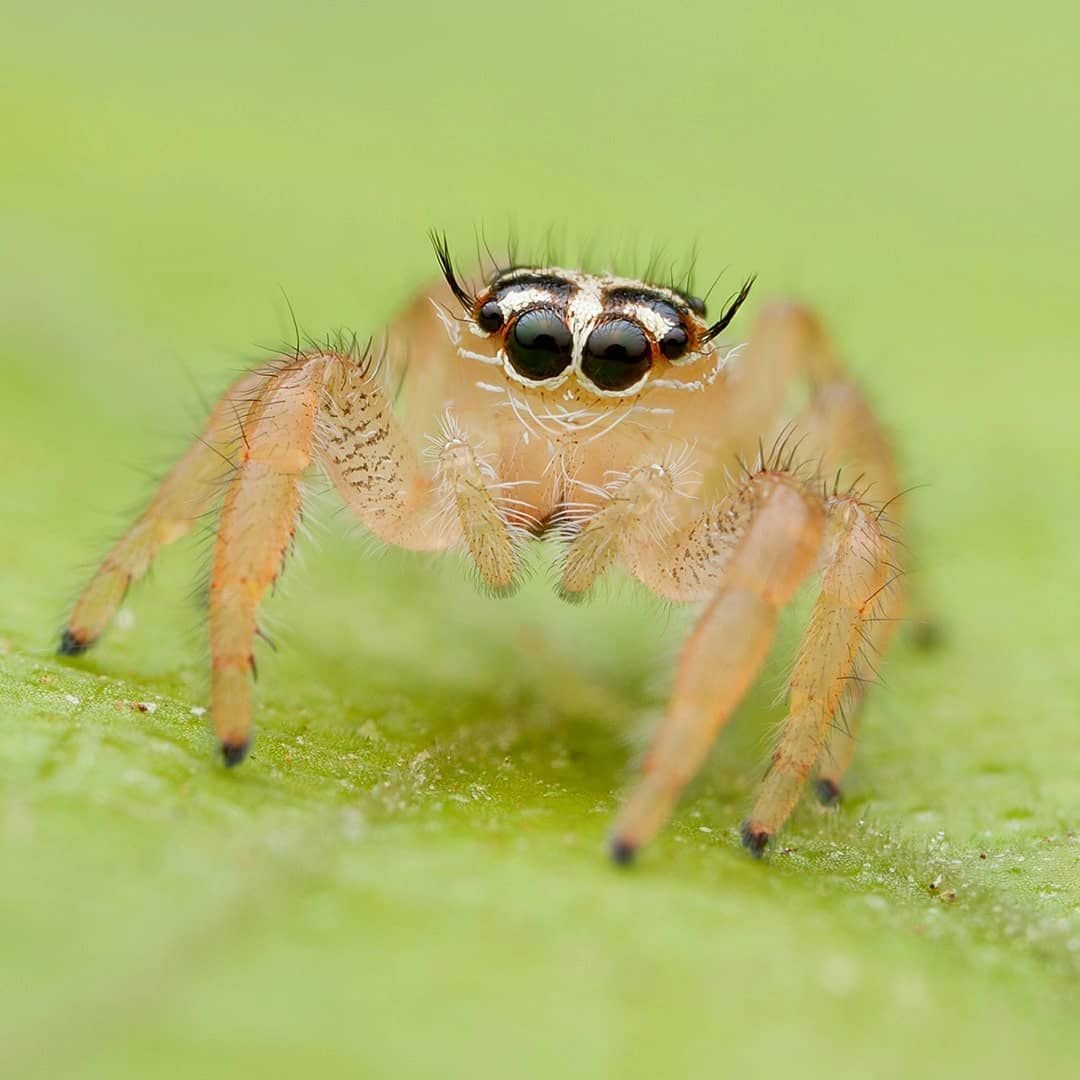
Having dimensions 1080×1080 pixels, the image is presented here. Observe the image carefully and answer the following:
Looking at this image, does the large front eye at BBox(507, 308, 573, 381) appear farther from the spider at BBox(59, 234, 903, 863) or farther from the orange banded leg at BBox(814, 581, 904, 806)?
the orange banded leg at BBox(814, 581, 904, 806)

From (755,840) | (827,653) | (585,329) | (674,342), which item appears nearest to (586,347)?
(585,329)

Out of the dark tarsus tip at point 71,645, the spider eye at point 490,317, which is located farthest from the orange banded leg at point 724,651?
the dark tarsus tip at point 71,645

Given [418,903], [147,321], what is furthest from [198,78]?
[418,903]

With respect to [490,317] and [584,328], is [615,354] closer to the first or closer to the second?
[584,328]

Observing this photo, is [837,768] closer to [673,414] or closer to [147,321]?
[673,414]

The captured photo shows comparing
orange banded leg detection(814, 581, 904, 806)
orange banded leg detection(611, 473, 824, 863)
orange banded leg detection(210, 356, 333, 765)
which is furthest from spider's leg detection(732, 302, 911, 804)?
orange banded leg detection(210, 356, 333, 765)
